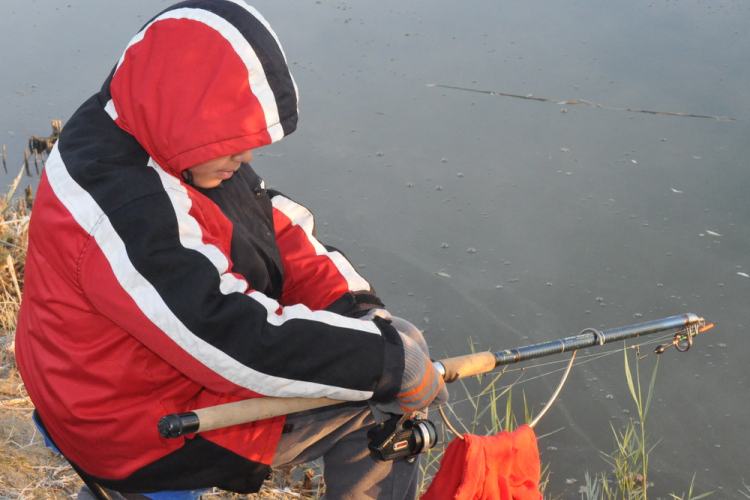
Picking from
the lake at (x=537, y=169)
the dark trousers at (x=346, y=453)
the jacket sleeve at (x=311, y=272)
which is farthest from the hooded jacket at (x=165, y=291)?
the lake at (x=537, y=169)

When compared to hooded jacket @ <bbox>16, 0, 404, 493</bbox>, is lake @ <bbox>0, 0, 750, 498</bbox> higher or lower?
lower

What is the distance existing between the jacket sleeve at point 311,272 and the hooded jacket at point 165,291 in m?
0.32

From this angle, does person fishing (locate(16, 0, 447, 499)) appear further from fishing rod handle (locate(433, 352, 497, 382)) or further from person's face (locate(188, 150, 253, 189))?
fishing rod handle (locate(433, 352, 497, 382))

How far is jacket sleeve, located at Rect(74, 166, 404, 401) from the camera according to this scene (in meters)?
1.25

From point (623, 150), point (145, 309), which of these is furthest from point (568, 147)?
point (145, 309)

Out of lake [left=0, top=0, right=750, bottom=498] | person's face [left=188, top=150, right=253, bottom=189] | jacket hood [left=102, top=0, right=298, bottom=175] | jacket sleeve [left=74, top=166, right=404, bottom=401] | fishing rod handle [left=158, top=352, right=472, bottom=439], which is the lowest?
lake [left=0, top=0, right=750, bottom=498]

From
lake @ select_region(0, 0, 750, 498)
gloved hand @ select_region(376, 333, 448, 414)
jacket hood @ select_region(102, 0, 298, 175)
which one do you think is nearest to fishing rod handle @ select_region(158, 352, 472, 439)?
gloved hand @ select_region(376, 333, 448, 414)

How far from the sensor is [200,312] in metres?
1.26

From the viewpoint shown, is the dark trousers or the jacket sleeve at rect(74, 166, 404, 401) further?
the dark trousers

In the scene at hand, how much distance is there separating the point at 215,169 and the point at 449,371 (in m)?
0.62

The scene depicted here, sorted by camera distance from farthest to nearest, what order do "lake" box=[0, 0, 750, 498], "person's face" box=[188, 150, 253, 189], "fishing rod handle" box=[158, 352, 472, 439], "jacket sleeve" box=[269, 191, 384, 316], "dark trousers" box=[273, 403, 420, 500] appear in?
"lake" box=[0, 0, 750, 498]
"jacket sleeve" box=[269, 191, 384, 316]
"dark trousers" box=[273, 403, 420, 500]
"person's face" box=[188, 150, 253, 189]
"fishing rod handle" box=[158, 352, 472, 439]

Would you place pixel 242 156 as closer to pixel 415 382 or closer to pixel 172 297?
pixel 172 297

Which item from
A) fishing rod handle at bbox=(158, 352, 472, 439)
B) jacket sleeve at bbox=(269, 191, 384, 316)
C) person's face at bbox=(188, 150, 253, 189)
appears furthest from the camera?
jacket sleeve at bbox=(269, 191, 384, 316)

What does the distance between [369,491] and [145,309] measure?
0.62m
